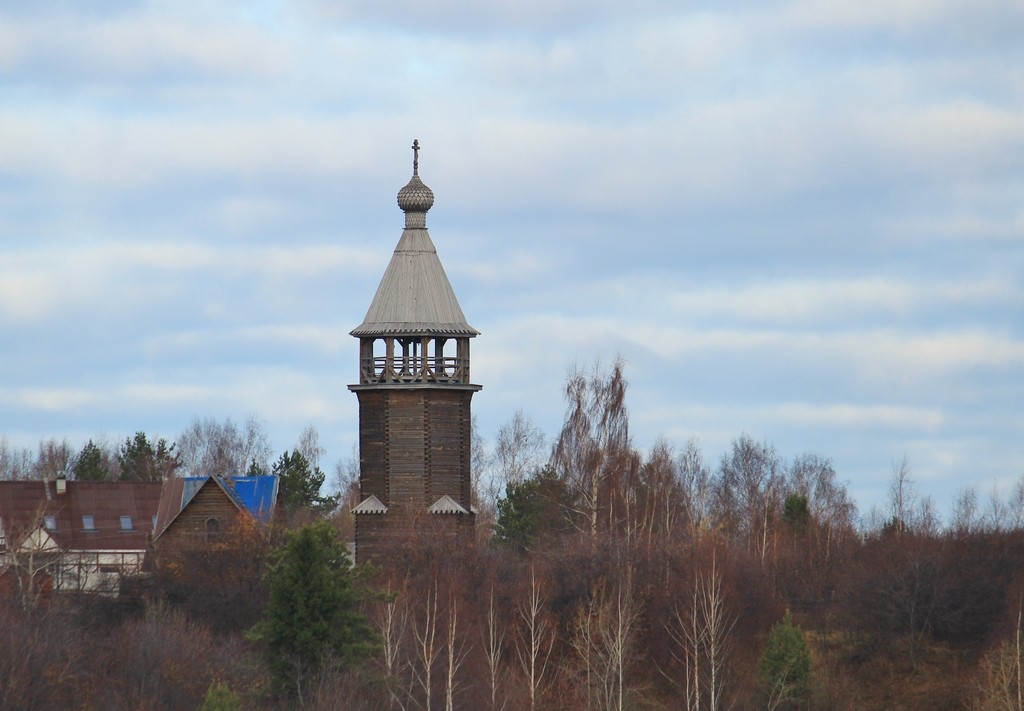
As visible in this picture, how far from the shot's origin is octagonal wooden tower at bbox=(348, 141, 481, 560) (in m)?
51.6

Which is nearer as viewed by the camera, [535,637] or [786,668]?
[786,668]

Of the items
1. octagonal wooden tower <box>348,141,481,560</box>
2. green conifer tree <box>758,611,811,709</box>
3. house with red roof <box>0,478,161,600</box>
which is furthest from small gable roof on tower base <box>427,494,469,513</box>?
green conifer tree <box>758,611,811,709</box>

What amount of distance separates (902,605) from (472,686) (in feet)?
47.3

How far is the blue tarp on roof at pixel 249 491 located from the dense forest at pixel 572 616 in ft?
2.84

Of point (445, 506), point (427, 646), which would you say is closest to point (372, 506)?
point (445, 506)

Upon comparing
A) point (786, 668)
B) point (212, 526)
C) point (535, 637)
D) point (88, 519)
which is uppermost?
point (88, 519)

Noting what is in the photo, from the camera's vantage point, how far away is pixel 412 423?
51.7m

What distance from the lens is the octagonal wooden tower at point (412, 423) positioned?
2032 inches

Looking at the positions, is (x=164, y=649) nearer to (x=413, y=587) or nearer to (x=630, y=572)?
(x=413, y=587)

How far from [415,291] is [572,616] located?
31.0 feet

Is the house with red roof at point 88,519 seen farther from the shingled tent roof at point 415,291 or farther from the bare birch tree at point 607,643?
the bare birch tree at point 607,643

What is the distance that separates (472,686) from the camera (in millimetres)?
42562

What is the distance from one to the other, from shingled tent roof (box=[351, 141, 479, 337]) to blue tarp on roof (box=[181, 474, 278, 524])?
791cm

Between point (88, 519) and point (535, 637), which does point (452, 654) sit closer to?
point (535, 637)
